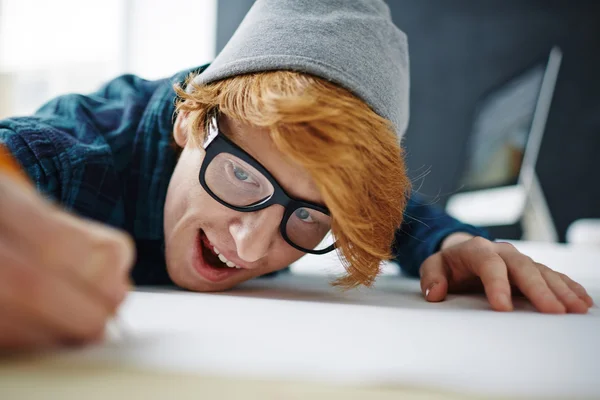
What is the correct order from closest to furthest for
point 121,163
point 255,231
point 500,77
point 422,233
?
point 255,231, point 121,163, point 422,233, point 500,77

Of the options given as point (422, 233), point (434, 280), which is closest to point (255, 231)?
point (434, 280)

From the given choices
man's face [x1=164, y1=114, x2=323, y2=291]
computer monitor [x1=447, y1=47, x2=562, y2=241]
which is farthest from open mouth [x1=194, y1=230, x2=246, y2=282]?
computer monitor [x1=447, y1=47, x2=562, y2=241]

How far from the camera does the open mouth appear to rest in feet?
2.87

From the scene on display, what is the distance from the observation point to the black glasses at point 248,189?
0.79 metres

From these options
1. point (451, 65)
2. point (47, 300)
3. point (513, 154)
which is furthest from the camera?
point (451, 65)

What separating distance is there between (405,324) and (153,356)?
0.27 m

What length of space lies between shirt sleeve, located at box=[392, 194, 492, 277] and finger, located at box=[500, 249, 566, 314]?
11.7 inches

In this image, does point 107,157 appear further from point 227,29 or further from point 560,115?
point 227,29

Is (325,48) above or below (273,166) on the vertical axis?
above

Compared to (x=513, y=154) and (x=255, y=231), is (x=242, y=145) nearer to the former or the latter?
(x=255, y=231)

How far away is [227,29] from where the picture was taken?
407cm

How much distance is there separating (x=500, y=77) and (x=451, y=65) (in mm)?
341

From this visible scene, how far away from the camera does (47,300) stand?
0.32 metres

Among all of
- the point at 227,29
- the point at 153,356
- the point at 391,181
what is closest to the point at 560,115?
the point at 227,29
